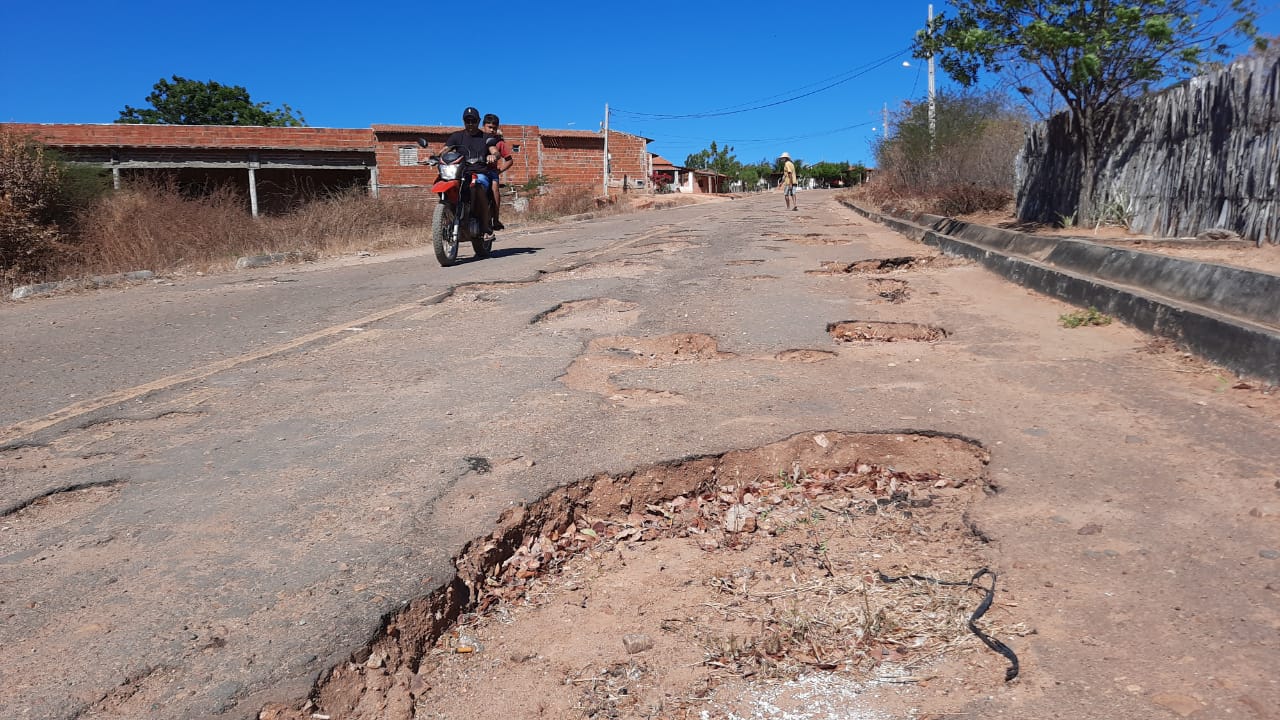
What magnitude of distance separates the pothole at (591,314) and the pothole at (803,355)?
124 cm

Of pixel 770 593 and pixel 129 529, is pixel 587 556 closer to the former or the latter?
pixel 770 593

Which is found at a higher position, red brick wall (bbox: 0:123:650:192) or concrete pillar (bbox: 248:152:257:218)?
red brick wall (bbox: 0:123:650:192)

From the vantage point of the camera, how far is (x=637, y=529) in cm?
268

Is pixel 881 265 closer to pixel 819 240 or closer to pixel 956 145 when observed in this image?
pixel 819 240

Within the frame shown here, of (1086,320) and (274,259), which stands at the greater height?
(1086,320)

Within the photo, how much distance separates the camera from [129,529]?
2.48 m

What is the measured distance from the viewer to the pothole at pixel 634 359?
3.89 meters

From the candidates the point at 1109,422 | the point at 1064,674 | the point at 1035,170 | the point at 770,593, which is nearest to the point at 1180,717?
the point at 1064,674

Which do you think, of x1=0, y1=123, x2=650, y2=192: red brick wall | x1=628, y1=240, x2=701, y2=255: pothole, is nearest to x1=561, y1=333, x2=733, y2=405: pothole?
x1=628, y1=240, x2=701, y2=255: pothole

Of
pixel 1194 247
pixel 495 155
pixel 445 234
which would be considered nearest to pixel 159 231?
pixel 445 234

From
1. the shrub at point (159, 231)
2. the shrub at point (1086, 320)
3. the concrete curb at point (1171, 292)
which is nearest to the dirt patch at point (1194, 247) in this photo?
the concrete curb at point (1171, 292)

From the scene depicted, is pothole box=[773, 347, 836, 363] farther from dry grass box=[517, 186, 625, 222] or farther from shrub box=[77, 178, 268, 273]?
dry grass box=[517, 186, 625, 222]

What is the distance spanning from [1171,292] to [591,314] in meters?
3.65

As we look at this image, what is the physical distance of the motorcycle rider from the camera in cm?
907
